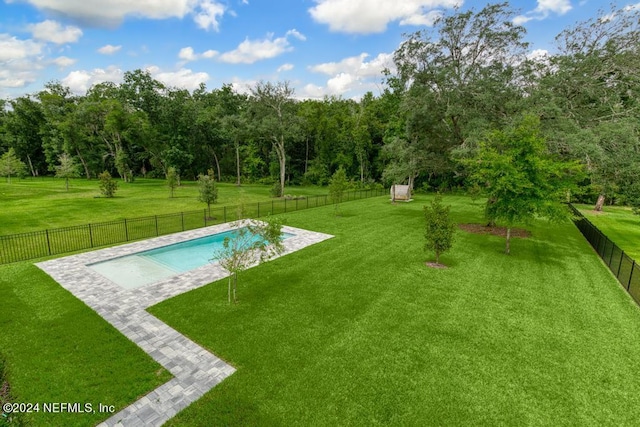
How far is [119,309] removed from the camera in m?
8.23

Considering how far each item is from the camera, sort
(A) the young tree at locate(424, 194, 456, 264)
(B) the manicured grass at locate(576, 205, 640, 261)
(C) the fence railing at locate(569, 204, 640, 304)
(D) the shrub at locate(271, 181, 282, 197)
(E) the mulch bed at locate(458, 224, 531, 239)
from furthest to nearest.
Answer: (D) the shrub at locate(271, 181, 282, 197)
(E) the mulch bed at locate(458, 224, 531, 239)
(B) the manicured grass at locate(576, 205, 640, 261)
(A) the young tree at locate(424, 194, 456, 264)
(C) the fence railing at locate(569, 204, 640, 304)

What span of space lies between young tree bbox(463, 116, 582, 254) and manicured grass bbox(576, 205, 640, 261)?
6.25 meters

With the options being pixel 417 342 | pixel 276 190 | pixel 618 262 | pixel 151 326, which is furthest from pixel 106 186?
pixel 618 262

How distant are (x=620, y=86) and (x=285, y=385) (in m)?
19.3

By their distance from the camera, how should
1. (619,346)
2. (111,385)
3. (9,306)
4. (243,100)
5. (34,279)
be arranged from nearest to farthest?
(111,385)
(619,346)
(9,306)
(34,279)
(243,100)

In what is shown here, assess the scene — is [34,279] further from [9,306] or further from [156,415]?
[156,415]

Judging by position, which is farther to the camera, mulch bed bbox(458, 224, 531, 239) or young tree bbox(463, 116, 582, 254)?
mulch bed bbox(458, 224, 531, 239)

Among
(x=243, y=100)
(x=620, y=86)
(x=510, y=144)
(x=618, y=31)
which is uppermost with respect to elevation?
(x=243, y=100)

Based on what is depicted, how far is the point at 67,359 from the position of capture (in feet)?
20.1

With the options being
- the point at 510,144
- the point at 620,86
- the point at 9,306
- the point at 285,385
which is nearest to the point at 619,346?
the point at 285,385

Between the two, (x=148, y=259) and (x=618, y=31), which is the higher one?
(x=618, y=31)

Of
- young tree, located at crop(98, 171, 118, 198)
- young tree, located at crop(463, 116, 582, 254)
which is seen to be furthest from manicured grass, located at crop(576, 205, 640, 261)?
young tree, located at crop(98, 171, 118, 198)

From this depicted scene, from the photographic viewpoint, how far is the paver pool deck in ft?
16.5

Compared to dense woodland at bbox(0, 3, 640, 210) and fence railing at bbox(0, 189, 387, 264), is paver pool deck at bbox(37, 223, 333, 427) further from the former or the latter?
dense woodland at bbox(0, 3, 640, 210)
